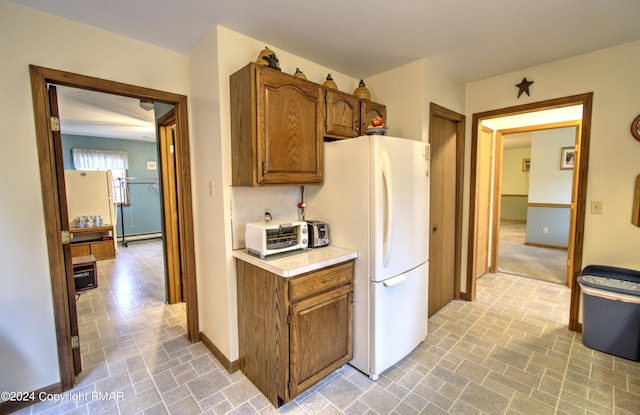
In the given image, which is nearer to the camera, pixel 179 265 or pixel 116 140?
pixel 179 265

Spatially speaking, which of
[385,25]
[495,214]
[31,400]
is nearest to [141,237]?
[31,400]

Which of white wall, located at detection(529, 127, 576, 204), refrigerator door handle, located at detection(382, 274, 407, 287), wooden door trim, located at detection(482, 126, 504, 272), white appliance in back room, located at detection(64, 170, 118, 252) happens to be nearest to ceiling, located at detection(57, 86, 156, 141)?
white appliance in back room, located at detection(64, 170, 118, 252)

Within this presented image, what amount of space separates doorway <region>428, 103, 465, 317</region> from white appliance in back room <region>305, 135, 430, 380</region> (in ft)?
2.22

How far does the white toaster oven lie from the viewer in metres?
1.93

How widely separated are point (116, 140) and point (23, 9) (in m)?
5.91

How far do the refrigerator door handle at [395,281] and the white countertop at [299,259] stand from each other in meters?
0.29

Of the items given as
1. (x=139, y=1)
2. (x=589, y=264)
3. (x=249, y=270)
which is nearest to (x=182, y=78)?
(x=139, y=1)

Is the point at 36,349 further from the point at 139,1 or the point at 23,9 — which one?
the point at 139,1

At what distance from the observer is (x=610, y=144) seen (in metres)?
2.49

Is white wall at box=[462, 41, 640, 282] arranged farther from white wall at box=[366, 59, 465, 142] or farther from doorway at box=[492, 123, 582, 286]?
doorway at box=[492, 123, 582, 286]

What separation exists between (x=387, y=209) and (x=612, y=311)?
2.10 m

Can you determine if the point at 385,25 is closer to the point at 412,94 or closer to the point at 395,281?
the point at 412,94

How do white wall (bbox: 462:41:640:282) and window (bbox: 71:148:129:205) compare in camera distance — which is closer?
white wall (bbox: 462:41:640:282)

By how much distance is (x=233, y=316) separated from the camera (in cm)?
221
